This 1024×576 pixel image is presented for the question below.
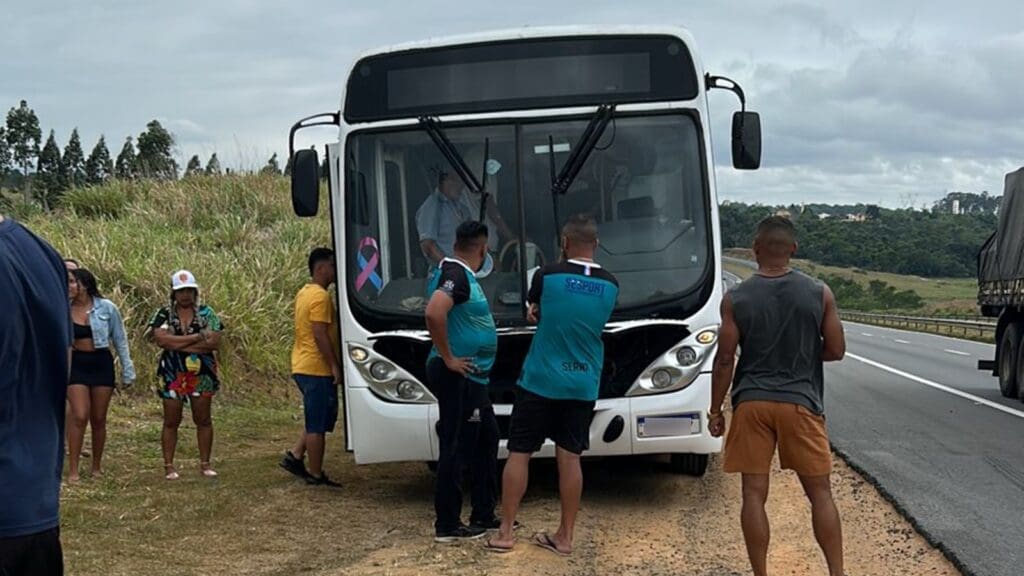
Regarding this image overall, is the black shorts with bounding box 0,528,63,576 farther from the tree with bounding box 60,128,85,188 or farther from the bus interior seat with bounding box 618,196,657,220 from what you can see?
the tree with bounding box 60,128,85,188

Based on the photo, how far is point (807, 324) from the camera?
555 centimetres

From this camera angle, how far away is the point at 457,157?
7.86m

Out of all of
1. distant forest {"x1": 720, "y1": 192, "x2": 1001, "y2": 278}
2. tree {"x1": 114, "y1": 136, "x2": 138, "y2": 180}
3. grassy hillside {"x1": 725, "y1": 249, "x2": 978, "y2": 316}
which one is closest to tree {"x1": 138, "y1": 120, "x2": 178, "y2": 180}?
tree {"x1": 114, "y1": 136, "x2": 138, "y2": 180}

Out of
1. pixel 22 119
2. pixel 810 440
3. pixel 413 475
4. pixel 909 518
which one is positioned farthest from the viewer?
pixel 22 119

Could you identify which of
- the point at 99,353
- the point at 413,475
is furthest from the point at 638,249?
the point at 99,353

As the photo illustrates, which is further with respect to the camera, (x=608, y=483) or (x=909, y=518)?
(x=608, y=483)

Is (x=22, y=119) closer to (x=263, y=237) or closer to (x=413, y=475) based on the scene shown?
(x=263, y=237)

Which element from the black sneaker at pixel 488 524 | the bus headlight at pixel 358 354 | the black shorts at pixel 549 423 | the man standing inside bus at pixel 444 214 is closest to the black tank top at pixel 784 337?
Answer: the black shorts at pixel 549 423

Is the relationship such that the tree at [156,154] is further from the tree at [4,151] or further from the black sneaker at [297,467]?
the black sneaker at [297,467]

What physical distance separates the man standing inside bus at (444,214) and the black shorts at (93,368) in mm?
2904

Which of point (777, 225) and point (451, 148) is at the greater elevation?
point (451, 148)

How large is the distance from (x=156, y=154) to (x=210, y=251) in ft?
30.2

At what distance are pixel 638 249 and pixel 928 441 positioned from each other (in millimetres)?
5298

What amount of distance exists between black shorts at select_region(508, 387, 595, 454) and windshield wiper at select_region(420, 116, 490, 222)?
173cm
